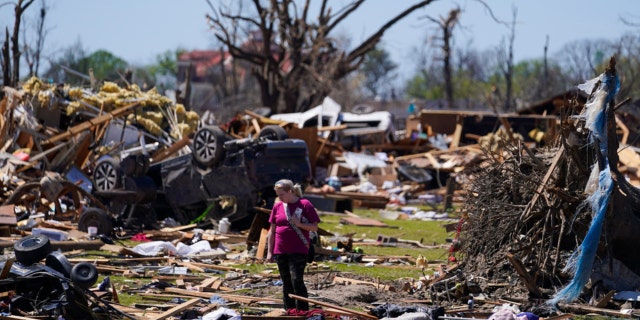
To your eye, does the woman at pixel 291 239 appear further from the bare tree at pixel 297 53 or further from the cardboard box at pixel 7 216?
the bare tree at pixel 297 53

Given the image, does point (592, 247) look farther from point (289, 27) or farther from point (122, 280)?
point (289, 27)

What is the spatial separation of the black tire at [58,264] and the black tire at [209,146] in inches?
377

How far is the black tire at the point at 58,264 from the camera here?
9852 millimetres

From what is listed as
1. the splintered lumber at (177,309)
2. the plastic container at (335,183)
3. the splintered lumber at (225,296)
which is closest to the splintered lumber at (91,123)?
the plastic container at (335,183)

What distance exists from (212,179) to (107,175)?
7.01 feet

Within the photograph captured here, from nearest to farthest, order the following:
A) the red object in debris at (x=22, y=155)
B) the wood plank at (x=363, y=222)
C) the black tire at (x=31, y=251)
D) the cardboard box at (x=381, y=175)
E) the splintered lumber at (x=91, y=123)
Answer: the black tire at (x=31, y=251) < the wood plank at (x=363, y=222) < the red object in debris at (x=22, y=155) < the splintered lumber at (x=91, y=123) < the cardboard box at (x=381, y=175)

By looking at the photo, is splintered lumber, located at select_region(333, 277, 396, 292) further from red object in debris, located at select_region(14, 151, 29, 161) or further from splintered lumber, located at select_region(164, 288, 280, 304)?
red object in debris, located at select_region(14, 151, 29, 161)

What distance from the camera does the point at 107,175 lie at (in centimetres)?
1989

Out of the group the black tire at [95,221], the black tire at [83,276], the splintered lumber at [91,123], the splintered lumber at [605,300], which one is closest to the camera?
the black tire at [83,276]

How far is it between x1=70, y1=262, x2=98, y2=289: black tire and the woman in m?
2.06

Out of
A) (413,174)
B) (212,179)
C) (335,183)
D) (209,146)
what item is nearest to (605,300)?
(212,179)

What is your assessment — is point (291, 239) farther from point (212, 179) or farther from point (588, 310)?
point (212, 179)

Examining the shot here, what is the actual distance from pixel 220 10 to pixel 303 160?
2474 cm

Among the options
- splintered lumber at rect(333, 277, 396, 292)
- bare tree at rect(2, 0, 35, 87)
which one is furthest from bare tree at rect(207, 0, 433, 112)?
splintered lumber at rect(333, 277, 396, 292)
